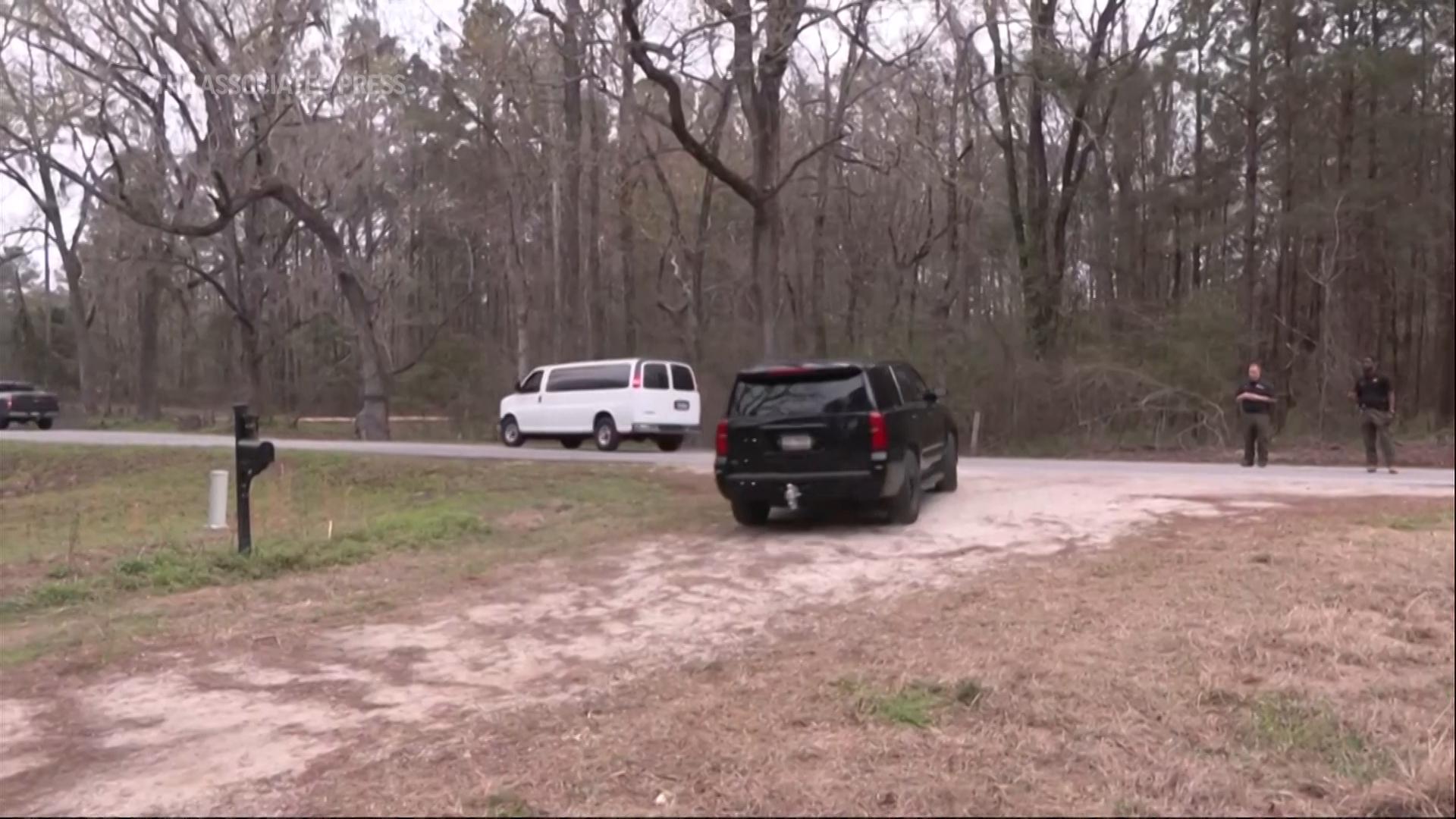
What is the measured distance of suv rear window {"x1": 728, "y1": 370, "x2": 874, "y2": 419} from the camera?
1216 centimetres

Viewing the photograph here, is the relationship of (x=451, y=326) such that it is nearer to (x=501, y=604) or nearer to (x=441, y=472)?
(x=441, y=472)

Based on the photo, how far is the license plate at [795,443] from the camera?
12156 millimetres

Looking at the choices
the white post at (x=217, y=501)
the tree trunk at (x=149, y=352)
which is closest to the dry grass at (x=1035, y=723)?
the white post at (x=217, y=501)

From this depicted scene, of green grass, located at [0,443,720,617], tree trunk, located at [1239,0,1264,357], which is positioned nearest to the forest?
tree trunk, located at [1239,0,1264,357]

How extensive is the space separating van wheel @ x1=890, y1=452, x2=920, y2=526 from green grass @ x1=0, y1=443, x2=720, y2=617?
2.46m

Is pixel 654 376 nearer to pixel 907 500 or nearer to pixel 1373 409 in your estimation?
pixel 907 500

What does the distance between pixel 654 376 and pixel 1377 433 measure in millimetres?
14005

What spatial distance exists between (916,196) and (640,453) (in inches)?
766

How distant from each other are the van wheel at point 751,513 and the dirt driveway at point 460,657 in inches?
10.4

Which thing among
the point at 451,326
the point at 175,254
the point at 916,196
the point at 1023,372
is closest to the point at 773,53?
the point at 1023,372

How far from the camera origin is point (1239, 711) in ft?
17.3

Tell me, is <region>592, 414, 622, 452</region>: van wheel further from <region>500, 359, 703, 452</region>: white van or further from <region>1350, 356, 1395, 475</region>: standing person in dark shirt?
<region>1350, 356, 1395, 475</region>: standing person in dark shirt

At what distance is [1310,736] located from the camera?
486 centimetres

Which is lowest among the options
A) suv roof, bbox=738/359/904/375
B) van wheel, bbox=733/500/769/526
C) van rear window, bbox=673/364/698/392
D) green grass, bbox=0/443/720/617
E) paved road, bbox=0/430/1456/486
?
green grass, bbox=0/443/720/617
